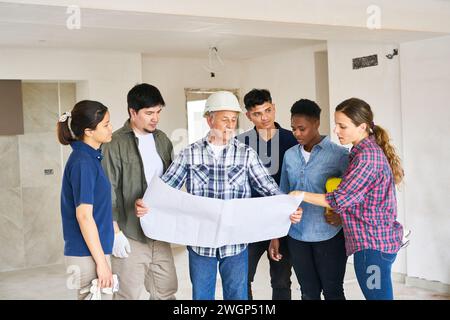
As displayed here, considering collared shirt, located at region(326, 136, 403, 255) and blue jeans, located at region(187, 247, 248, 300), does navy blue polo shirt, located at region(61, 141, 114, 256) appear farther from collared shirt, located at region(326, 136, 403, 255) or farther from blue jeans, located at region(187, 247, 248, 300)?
collared shirt, located at region(326, 136, 403, 255)

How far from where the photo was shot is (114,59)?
6559 millimetres

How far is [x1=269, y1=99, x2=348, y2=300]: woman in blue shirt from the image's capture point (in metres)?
2.97

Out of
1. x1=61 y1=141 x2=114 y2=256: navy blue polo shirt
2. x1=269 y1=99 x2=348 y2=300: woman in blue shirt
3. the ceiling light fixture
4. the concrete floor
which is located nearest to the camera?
x1=61 y1=141 x2=114 y2=256: navy blue polo shirt

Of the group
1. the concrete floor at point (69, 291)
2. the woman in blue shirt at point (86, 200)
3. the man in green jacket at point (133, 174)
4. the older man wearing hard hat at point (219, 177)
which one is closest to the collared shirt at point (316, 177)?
the older man wearing hard hat at point (219, 177)

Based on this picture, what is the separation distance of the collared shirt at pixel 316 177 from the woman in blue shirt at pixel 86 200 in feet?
3.17

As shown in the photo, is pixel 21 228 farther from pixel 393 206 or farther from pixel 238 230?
pixel 393 206

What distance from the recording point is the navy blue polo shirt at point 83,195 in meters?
2.46

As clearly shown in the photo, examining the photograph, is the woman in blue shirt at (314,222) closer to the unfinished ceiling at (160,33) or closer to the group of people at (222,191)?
the group of people at (222,191)

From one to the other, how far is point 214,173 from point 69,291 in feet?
10.3

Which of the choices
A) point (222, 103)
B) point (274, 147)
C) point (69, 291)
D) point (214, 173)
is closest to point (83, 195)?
point (214, 173)

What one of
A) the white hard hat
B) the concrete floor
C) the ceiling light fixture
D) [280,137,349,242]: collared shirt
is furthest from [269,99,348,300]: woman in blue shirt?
the ceiling light fixture
